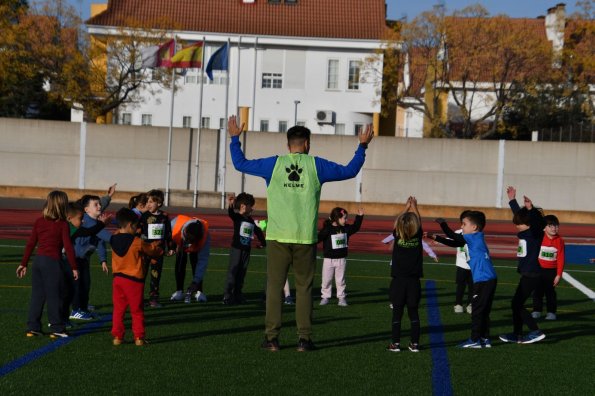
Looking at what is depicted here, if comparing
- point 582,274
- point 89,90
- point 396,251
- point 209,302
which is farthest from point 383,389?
point 89,90

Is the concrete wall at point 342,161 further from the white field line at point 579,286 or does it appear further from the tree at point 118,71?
the white field line at point 579,286

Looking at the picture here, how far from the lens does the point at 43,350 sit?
9633 millimetres

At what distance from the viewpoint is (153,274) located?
13547 millimetres

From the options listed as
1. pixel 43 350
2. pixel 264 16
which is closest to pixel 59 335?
pixel 43 350

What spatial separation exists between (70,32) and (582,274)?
133 feet

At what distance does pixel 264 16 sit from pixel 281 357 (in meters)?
46.1

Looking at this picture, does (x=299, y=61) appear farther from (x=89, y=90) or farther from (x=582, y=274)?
(x=582, y=274)

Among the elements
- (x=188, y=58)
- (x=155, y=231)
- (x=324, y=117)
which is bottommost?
(x=155, y=231)

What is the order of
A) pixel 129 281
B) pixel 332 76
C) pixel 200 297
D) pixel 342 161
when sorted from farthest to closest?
pixel 332 76 → pixel 342 161 → pixel 200 297 → pixel 129 281

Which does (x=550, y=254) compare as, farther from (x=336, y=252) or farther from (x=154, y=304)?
(x=154, y=304)

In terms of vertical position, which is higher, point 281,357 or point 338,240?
point 338,240

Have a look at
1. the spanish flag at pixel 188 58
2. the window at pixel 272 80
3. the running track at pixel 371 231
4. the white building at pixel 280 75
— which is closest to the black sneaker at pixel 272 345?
the running track at pixel 371 231

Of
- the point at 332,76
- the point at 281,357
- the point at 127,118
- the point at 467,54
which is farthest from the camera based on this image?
the point at 127,118

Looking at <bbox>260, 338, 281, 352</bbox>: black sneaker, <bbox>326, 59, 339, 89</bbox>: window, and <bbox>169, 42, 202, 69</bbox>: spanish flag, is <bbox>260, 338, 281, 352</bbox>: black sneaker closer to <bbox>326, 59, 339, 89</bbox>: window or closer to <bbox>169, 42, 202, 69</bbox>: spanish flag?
<bbox>169, 42, 202, 69</bbox>: spanish flag
